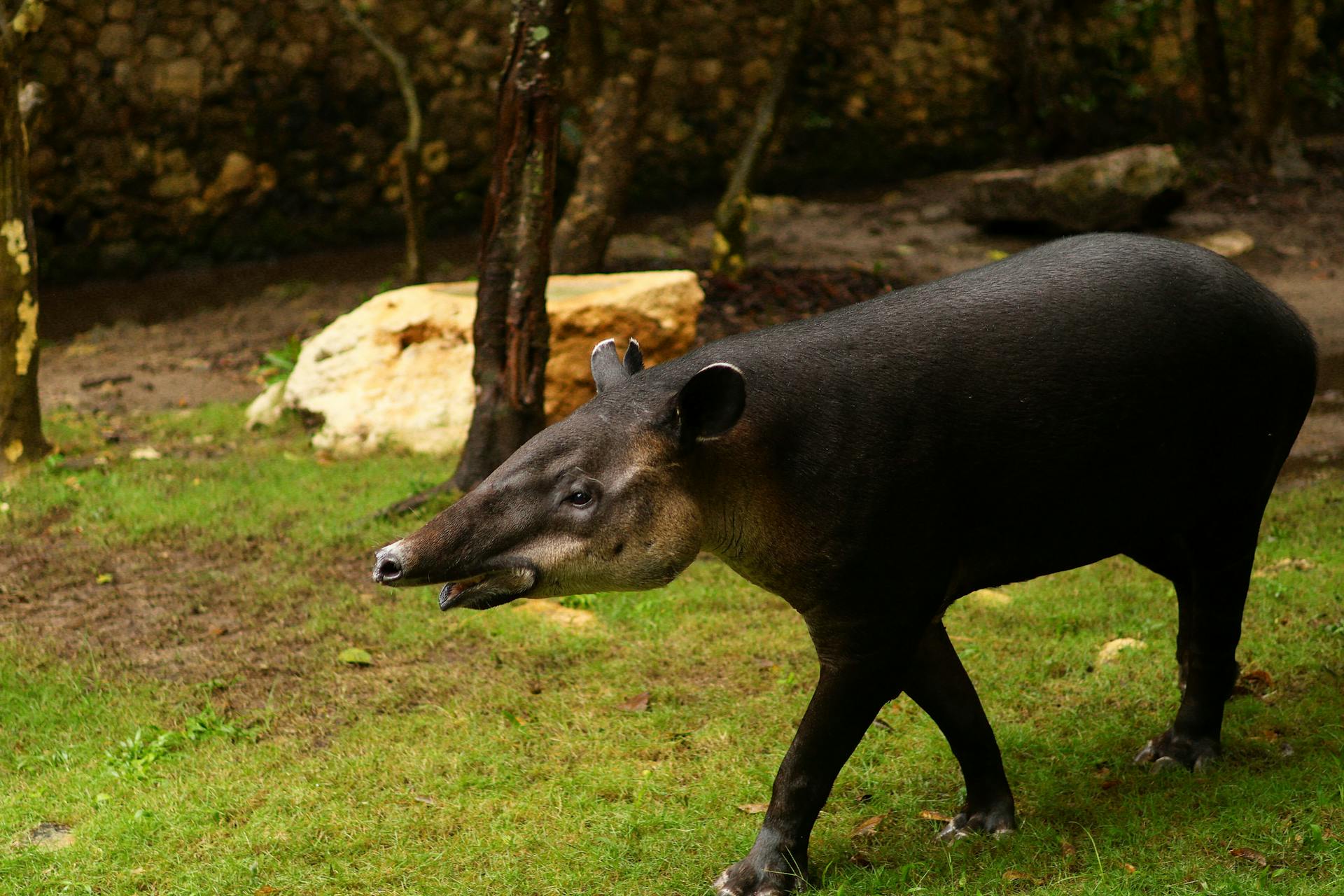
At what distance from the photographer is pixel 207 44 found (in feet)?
43.9

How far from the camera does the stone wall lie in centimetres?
1305

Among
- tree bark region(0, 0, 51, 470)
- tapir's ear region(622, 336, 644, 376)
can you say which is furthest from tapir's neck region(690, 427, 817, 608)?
tree bark region(0, 0, 51, 470)

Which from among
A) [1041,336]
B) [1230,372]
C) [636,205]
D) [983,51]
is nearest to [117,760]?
[1041,336]

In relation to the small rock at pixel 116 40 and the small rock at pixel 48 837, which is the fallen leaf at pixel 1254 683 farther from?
the small rock at pixel 116 40

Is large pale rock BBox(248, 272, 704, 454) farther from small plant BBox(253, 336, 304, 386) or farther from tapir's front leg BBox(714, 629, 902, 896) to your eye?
tapir's front leg BBox(714, 629, 902, 896)

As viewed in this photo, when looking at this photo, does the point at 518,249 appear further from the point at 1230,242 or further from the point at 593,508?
the point at 1230,242

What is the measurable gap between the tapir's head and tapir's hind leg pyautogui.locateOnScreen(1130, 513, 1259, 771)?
5.65 ft

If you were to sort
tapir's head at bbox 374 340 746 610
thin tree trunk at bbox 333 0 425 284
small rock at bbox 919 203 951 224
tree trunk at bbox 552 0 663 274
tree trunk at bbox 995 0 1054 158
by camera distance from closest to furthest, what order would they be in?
1. tapir's head at bbox 374 340 746 610
2. tree trunk at bbox 552 0 663 274
3. thin tree trunk at bbox 333 0 425 284
4. small rock at bbox 919 203 951 224
5. tree trunk at bbox 995 0 1054 158

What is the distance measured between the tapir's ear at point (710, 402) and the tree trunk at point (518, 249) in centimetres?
361

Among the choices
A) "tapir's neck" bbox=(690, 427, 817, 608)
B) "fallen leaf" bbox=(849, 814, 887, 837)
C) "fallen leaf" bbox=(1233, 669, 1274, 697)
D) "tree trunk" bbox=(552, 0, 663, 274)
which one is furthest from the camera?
"tree trunk" bbox=(552, 0, 663, 274)

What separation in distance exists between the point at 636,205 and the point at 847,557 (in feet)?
41.0

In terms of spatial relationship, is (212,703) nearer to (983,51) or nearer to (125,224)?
(125,224)

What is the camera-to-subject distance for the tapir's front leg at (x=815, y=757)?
11.7 ft

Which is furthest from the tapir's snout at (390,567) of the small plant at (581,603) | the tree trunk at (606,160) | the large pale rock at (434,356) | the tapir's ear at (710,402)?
the tree trunk at (606,160)
